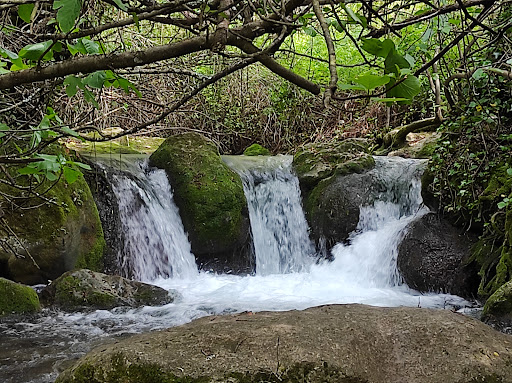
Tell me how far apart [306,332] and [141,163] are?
648 cm

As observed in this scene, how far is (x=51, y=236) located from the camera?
20.3 ft

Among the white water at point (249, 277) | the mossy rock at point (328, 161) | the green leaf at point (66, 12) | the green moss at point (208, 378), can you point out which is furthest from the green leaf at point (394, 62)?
the mossy rock at point (328, 161)

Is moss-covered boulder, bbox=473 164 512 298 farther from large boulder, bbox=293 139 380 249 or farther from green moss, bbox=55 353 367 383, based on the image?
green moss, bbox=55 353 367 383

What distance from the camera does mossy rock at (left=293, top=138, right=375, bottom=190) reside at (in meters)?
8.70

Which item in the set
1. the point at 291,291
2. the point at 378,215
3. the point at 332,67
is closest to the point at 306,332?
the point at 332,67

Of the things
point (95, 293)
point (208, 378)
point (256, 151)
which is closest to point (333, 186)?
point (256, 151)

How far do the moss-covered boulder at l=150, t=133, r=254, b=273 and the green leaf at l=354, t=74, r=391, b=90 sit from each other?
714 centimetres

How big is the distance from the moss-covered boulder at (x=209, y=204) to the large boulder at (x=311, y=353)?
510 centimetres

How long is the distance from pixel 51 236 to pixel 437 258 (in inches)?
189

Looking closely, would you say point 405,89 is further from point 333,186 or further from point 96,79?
point 333,186

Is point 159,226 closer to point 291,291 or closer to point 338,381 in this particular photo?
point 291,291

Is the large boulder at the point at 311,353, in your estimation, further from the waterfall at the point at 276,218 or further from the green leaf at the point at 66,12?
the waterfall at the point at 276,218

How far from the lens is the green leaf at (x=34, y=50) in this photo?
1331 mm

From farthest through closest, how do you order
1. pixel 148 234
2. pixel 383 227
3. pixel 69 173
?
pixel 383 227
pixel 148 234
pixel 69 173
